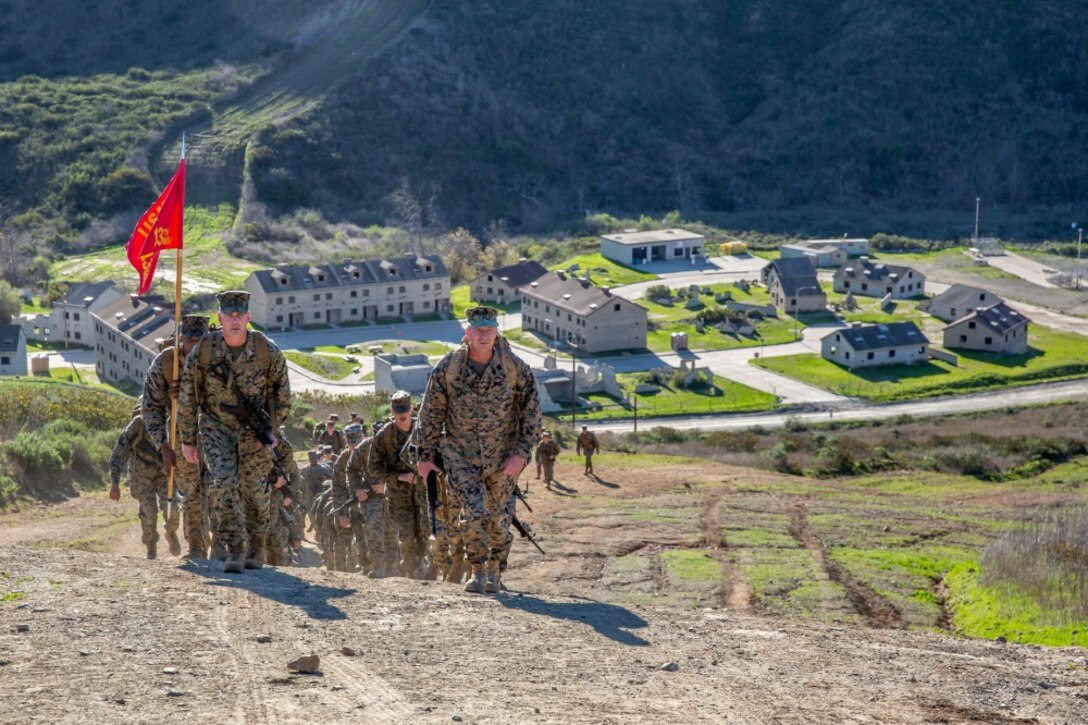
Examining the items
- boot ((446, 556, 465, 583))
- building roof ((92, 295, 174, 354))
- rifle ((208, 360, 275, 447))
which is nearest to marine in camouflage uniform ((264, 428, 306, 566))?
rifle ((208, 360, 275, 447))

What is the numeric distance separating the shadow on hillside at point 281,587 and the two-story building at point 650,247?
8886 cm

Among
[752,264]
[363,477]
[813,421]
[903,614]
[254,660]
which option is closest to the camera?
[254,660]

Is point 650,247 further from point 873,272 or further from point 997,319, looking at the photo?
point 997,319

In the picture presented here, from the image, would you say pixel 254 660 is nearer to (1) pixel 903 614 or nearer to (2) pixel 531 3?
(1) pixel 903 614

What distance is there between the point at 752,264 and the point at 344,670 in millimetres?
96380

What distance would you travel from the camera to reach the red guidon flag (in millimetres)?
19250

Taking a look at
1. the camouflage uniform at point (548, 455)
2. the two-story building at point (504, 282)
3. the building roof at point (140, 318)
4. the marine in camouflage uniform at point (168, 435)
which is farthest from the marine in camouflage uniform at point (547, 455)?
the two-story building at point (504, 282)

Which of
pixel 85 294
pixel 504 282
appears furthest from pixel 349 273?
pixel 85 294

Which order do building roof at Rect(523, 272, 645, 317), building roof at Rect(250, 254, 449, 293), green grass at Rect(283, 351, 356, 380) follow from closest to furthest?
1. green grass at Rect(283, 351, 356, 380)
2. building roof at Rect(523, 272, 645, 317)
3. building roof at Rect(250, 254, 449, 293)

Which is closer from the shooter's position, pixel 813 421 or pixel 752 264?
pixel 813 421

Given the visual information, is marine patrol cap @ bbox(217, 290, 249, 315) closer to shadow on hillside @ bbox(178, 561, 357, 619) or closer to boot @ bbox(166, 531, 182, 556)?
shadow on hillside @ bbox(178, 561, 357, 619)

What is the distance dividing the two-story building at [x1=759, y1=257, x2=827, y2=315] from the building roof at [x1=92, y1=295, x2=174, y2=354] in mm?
36139

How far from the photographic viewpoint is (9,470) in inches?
1182

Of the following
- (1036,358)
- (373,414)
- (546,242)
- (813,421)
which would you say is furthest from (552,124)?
(373,414)
